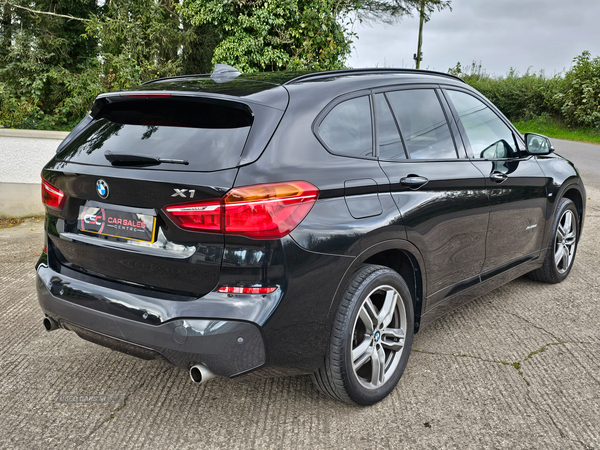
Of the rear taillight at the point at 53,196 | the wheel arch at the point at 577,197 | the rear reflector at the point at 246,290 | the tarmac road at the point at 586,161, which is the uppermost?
the rear taillight at the point at 53,196

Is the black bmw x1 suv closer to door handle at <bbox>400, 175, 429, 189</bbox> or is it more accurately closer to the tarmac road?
door handle at <bbox>400, 175, 429, 189</bbox>

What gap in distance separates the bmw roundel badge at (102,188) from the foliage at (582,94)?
2581 cm

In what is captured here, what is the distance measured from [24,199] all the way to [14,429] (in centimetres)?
574

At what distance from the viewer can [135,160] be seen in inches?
100

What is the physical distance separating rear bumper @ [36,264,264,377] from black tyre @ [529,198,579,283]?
10.5ft

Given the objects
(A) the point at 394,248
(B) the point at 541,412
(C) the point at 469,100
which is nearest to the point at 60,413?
(A) the point at 394,248

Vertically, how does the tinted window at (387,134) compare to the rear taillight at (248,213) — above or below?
above

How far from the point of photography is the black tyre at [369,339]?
2.64m

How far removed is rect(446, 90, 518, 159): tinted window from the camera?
3.71 m

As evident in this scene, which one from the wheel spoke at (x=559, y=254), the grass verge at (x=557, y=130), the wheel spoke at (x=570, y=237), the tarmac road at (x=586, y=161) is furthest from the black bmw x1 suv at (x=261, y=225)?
the grass verge at (x=557, y=130)

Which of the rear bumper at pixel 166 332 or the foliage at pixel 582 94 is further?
the foliage at pixel 582 94

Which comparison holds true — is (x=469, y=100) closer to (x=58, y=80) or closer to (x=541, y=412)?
(x=541, y=412)

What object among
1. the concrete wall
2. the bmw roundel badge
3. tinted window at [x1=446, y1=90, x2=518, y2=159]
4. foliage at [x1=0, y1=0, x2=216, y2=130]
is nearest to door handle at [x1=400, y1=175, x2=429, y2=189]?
tinted window at [x1=446, y1=90, x2=518, y2=159]

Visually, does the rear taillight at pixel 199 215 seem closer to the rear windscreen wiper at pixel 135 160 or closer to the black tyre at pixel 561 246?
the rear windscreen wiper at pixel 135 160
